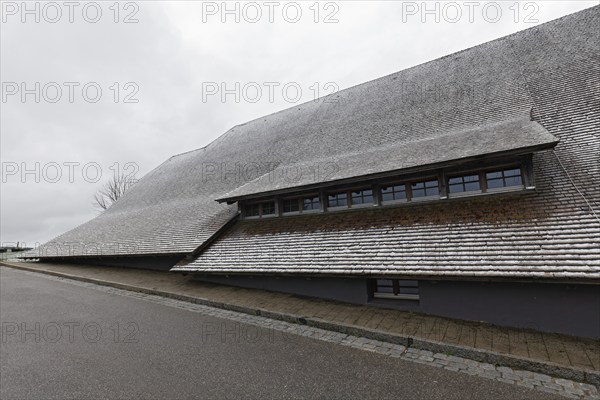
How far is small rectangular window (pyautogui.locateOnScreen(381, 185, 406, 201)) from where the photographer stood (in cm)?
1005

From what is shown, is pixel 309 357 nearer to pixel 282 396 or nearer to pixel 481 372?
pixel 282 396

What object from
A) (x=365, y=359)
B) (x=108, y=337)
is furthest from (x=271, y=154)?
(x=365, y=359)

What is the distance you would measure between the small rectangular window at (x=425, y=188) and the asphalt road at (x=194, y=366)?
5442mm

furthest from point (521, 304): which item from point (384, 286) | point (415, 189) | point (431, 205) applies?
point (415, 189)

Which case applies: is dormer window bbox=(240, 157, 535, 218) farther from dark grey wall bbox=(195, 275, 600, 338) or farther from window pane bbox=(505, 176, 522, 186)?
dark grey wall bbox=(195, 275, 600, 338)

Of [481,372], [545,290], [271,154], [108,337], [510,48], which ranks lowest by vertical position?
[481,372]

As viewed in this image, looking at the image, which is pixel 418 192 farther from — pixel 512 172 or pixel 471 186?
pixel 512 172

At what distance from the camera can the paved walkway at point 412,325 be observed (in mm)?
5484

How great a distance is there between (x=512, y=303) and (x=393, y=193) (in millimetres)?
4596

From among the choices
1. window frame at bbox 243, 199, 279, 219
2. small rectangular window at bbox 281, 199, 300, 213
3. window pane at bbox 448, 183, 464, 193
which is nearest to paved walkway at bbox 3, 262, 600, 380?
window frame at bbox 243, 199, 279, 219

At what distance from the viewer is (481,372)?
526 cm

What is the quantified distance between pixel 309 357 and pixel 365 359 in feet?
3.64

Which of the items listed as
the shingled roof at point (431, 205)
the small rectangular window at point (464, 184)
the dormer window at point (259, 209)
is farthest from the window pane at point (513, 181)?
the dormer window at point (259, 209)

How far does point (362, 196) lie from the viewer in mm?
10906
